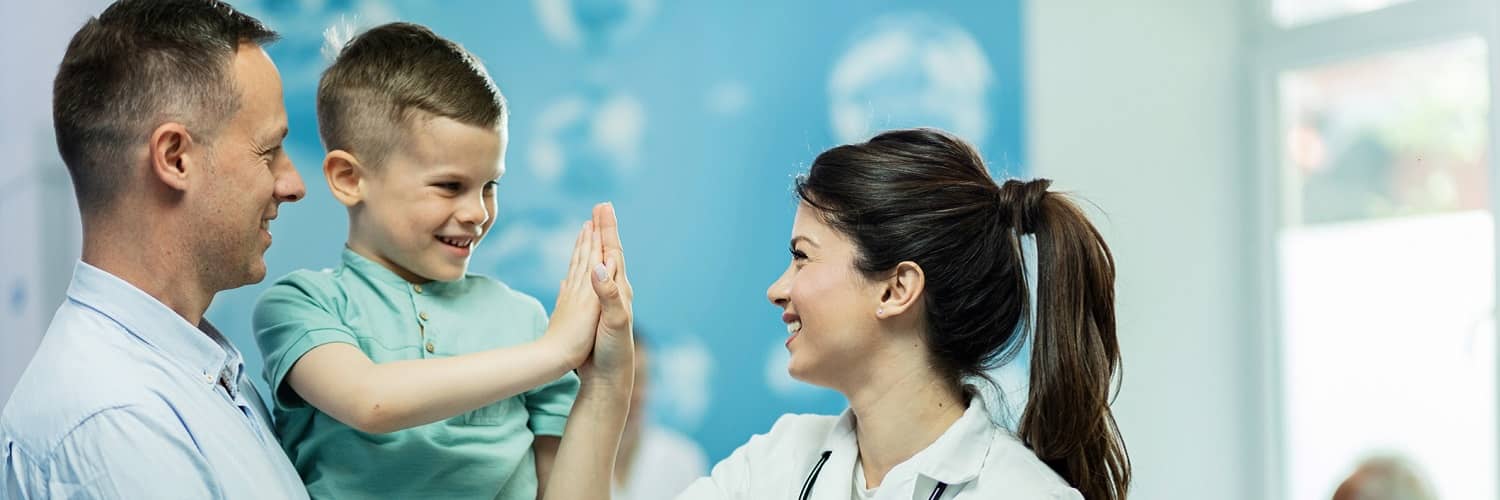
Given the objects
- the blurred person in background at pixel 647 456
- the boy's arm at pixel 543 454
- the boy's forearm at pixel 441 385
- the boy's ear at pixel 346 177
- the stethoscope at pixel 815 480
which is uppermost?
the boy's ear at pixel 346 177

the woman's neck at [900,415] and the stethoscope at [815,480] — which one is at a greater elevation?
the woman's neck at [900,415]

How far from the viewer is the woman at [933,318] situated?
76.2 inches

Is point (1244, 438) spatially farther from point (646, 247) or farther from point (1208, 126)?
point (646, 247)

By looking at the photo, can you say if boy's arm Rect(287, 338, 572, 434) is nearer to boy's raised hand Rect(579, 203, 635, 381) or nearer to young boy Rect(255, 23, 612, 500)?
young boy Rect(255, 23, 612, 500)

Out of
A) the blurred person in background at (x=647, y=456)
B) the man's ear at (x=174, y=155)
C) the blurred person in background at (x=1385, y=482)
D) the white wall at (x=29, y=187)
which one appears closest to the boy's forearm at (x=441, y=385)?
the man's ear at (x=174, y=155)

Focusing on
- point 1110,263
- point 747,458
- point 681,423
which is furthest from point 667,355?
point 1110,263

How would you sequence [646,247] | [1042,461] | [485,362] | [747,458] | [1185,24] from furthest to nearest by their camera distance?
[1185,24], [646,247], [747,458], [1042,461], [485,362]

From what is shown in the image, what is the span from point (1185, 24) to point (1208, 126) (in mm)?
360

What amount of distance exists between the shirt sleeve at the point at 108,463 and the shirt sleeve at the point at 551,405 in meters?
0.54

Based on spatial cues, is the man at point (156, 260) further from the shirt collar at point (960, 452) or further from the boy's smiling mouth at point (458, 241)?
the shirt collar at point (960, 452)

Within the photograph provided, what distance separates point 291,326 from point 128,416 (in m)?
0.28

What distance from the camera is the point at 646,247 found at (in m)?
4.01

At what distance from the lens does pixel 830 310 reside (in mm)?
2006

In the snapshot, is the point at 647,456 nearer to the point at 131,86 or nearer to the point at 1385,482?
the point at 1385,482
